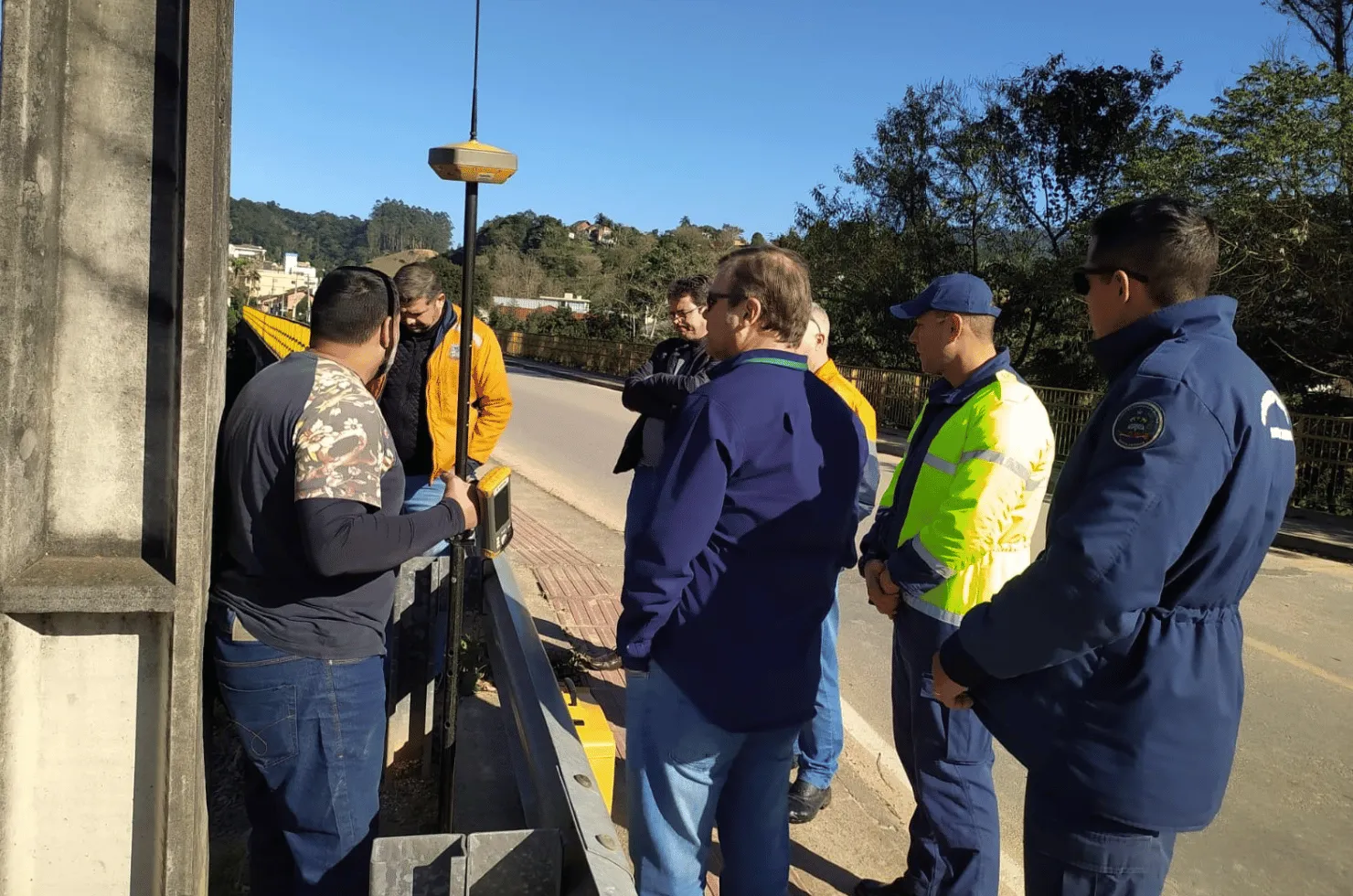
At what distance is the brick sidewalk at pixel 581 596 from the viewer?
4.84 m

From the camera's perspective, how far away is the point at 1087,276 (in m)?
2.23

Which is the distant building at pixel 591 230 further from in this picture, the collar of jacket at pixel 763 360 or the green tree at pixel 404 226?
the collar of jacket at pixel 763 360

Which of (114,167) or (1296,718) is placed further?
(1296,718)

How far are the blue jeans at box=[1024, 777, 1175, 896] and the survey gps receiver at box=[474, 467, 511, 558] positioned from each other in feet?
5.15

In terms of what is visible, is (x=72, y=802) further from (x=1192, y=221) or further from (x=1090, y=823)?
(x=1192, y=221)

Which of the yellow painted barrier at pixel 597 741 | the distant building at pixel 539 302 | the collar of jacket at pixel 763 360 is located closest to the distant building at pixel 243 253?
the collar of jacket at pixel 763 360

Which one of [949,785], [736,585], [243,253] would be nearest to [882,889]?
[949,785]

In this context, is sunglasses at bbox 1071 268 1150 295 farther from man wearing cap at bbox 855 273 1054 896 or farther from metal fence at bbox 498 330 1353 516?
metal fence at bbox 498 330 1353 516

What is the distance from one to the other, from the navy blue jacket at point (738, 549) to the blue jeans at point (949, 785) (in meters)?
0.64

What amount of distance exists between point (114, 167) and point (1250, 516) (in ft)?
7.48

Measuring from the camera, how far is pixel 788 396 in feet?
7.82

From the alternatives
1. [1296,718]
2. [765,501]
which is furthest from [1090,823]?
[1296,718]

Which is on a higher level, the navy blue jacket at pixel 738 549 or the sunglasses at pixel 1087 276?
the sunglasses at pixel 1087 276

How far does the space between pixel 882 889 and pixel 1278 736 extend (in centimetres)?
293
